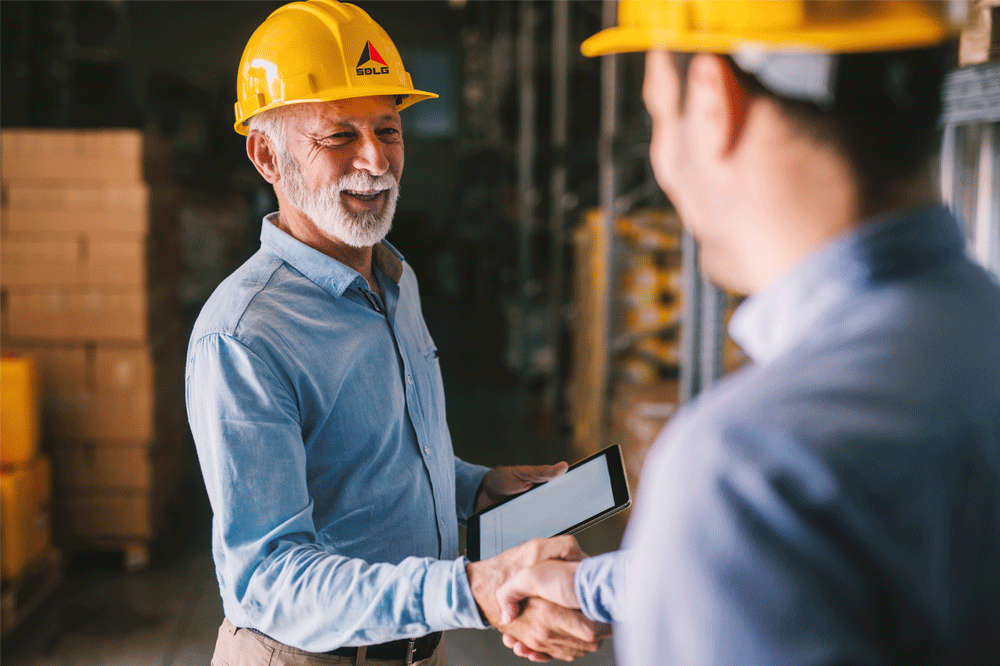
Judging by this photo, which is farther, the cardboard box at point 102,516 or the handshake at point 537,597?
the cardboard box at point 102,516

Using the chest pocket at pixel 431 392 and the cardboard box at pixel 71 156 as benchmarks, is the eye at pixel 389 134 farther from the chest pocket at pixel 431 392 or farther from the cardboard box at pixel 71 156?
the cardboard box at pixel 71 156

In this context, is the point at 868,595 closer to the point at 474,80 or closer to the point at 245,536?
the point at 245,536

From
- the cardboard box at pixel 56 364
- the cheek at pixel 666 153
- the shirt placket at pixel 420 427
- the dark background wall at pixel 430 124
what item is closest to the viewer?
the cheek at pixel 666 153

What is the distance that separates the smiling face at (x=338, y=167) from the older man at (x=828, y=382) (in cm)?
109

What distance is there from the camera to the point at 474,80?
12.7 meters

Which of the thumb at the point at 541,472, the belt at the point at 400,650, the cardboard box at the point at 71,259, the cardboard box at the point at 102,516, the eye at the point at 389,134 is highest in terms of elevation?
the eye at the point at 389,134

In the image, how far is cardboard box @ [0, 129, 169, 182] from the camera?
14.9 feet

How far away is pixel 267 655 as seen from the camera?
1675 mm

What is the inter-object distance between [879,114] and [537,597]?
0.99m

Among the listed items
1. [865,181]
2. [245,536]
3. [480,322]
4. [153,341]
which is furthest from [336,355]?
[480,322]

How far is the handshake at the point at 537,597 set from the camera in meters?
1.38

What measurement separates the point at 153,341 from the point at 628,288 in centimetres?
315

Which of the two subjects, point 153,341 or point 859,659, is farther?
point 153,341

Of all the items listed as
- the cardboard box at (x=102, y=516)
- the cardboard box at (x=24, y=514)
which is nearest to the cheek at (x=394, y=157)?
the cardboard box at (x=24, y=514)
